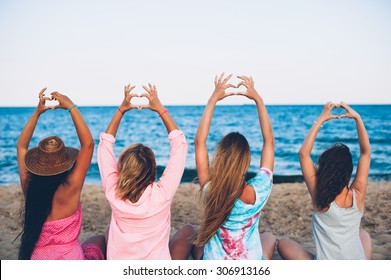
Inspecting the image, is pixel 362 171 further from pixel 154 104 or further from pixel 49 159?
pixel 49 159

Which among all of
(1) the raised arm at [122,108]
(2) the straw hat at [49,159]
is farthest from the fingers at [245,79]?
(2) the straw hat at [49,159]

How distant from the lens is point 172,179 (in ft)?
8.99

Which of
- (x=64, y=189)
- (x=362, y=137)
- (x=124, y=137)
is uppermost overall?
(x=362, y=137)

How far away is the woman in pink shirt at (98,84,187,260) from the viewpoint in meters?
2.65

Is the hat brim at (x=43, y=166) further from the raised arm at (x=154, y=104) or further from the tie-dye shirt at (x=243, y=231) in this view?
the tie-dye shirt at (x=243, y=231)

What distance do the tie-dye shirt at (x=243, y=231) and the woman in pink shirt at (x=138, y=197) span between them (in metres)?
0.40

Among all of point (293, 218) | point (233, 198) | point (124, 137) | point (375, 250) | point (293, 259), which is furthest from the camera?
point (124, 137)

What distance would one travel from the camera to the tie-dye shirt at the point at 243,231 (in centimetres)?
275

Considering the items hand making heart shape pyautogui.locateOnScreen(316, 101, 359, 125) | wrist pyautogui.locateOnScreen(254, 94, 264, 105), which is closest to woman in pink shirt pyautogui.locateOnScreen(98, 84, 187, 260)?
wrist pyautogui.locateOnScreen(254, 94, 264, 105)

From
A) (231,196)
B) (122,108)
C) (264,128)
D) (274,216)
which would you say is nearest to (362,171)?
(264,128)

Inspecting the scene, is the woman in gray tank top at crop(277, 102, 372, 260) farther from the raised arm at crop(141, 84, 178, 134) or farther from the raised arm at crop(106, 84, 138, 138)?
the raised arm at crop(106, 84, 138, 138)
